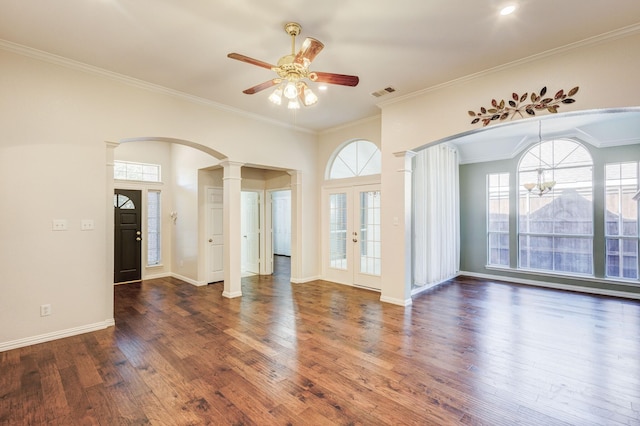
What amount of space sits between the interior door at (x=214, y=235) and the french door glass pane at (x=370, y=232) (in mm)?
3074

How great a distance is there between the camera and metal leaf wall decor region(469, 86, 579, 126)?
3.21 meters

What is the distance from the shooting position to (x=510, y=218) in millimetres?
6676

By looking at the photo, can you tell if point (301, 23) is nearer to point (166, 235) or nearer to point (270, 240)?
point (270, 240)

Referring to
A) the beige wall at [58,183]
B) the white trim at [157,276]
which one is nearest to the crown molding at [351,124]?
the beige wall at [58,183]

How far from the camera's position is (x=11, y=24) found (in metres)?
2.81

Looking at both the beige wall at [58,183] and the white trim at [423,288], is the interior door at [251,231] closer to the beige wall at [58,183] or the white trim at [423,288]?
the beige wall at [58,183]

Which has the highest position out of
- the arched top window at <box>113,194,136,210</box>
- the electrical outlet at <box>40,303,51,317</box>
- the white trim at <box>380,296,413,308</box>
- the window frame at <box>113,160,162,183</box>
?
the window frame at <box>113,160,162,183</box>

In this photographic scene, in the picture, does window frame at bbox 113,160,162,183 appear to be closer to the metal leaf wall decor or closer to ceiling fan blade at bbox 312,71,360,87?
→ ceiling fan blade at bbox 312,71,360,87

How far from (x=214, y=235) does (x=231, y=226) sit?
4.83 ft

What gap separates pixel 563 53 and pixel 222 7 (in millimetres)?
3526

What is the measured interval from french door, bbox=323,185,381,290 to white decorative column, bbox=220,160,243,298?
201 centimetres

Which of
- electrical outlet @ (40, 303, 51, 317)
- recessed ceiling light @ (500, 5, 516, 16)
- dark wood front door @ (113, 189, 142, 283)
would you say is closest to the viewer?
recessed ceiling light @ (500, 5, 516, 16)

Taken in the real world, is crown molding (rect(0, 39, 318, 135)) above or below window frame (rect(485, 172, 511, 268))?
above

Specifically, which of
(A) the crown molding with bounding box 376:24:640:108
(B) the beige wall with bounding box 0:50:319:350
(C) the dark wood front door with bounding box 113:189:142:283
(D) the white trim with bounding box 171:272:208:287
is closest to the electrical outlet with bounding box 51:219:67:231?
(B) the beige wall with bounding box 0:50:319:350
